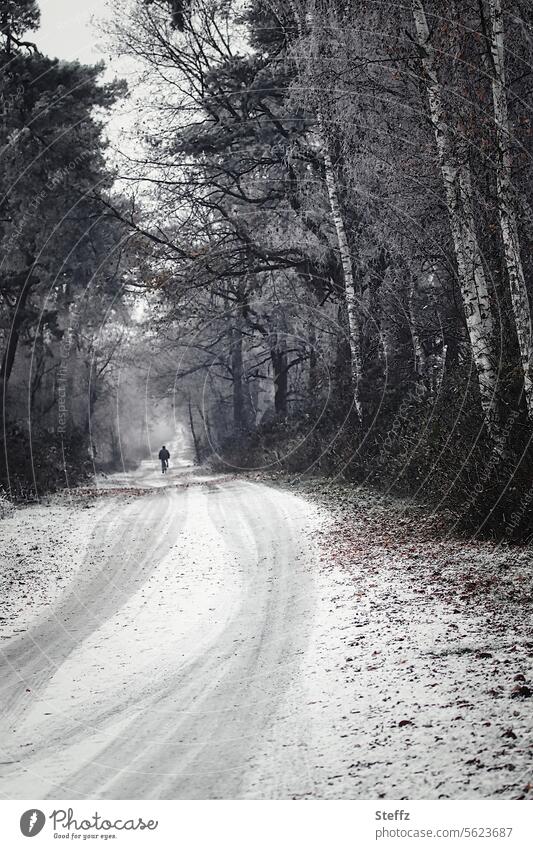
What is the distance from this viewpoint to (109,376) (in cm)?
4022

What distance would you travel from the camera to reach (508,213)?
7402mm

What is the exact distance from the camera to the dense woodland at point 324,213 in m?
8.33

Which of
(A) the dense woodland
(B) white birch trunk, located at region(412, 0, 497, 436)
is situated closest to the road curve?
(A) the dense woodland

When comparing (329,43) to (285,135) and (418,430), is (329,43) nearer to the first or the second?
(285,135)

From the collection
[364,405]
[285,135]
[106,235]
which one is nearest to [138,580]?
[364,405]

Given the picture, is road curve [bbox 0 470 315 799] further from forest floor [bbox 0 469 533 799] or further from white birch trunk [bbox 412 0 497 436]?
white birch trunk [bbox 412 0 497 436]

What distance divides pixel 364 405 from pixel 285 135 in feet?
22.1

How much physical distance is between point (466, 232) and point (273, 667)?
620 cm

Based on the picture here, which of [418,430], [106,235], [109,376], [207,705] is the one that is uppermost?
[106,235]

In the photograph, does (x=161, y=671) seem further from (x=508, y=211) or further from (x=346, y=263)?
(x=346, y=263)

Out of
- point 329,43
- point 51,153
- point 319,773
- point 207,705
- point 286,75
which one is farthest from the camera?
point 51,153

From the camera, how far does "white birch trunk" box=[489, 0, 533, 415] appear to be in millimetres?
7387
